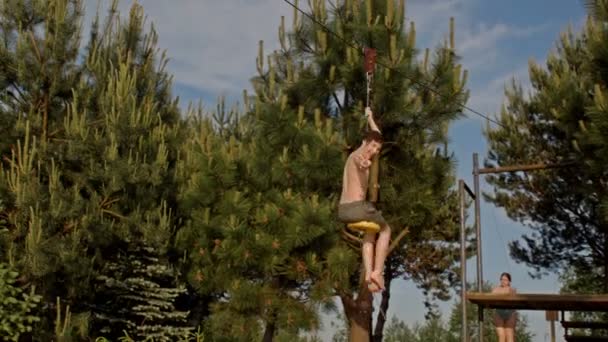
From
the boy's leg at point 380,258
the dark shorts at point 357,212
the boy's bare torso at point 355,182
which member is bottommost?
the boy's leg at point 380,258

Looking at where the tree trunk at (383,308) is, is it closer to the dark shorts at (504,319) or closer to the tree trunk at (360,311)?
the tree trunk at (360,311)

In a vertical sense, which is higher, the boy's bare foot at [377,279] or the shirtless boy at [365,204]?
the shirtless boy at [365,204]

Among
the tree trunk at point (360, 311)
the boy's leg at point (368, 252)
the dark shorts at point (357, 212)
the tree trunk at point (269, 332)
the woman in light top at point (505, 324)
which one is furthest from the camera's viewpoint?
the tree trunk at point (269, 332)

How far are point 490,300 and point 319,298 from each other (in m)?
2.85

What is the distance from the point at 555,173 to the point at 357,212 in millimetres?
10353

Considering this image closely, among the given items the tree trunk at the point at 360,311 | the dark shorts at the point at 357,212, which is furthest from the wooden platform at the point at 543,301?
the dark shorts at the point at 357,212

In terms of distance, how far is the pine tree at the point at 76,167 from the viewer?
1068cm

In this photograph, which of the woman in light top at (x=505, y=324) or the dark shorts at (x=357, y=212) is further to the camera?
the woman in light top at (x=505, y=324)

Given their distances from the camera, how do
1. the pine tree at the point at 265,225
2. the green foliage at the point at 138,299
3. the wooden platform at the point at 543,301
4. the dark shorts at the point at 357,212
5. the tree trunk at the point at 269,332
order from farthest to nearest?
the green foliage at the point at 138,299
the tree trunk at the point at 269,332
the pine tree at the point at 265,225
the wooden platform at the point at 543,301
the dark shorts at the point at 357,212

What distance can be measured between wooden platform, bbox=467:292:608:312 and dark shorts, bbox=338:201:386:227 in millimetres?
3559

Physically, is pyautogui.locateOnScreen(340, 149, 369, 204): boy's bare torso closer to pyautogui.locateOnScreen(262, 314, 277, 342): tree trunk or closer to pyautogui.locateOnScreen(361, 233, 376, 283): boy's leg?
pyautogui.locateOnScreen(361, 233, 376, 283): boy's leg

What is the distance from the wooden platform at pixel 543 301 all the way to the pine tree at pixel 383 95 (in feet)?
7.86

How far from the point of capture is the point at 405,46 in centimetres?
994

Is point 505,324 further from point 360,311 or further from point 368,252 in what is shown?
point 368,252
